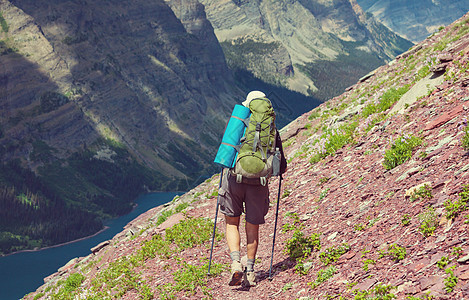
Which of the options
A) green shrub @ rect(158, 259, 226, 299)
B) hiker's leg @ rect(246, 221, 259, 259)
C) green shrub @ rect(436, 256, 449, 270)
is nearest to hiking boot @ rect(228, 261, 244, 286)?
hiker's leg @ rect(246, 221, 259, 259)

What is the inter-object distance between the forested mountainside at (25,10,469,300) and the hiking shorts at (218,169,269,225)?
1.78 metres

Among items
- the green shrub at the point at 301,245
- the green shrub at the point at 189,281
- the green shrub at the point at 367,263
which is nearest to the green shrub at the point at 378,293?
the green shrub at the point at 367,263

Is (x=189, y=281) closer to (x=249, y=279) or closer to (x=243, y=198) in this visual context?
(x=249, y=279)

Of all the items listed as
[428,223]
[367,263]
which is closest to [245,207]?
[367,263]

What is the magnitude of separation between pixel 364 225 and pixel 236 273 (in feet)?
→ 12.1

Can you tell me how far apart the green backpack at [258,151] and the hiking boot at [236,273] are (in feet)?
7.80

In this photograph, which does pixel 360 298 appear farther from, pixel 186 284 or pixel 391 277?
pixel 186 284

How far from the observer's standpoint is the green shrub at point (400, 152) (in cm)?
1495

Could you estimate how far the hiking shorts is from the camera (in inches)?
527

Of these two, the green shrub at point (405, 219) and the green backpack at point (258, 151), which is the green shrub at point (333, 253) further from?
the green backpack at point (258, 151)

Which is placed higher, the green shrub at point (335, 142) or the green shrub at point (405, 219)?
the green shrub at point (405, 219)

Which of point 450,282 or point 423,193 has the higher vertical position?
point 450,282

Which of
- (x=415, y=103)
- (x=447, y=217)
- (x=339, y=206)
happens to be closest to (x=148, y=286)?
(x=339, y=206)

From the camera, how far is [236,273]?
44.6 feet
